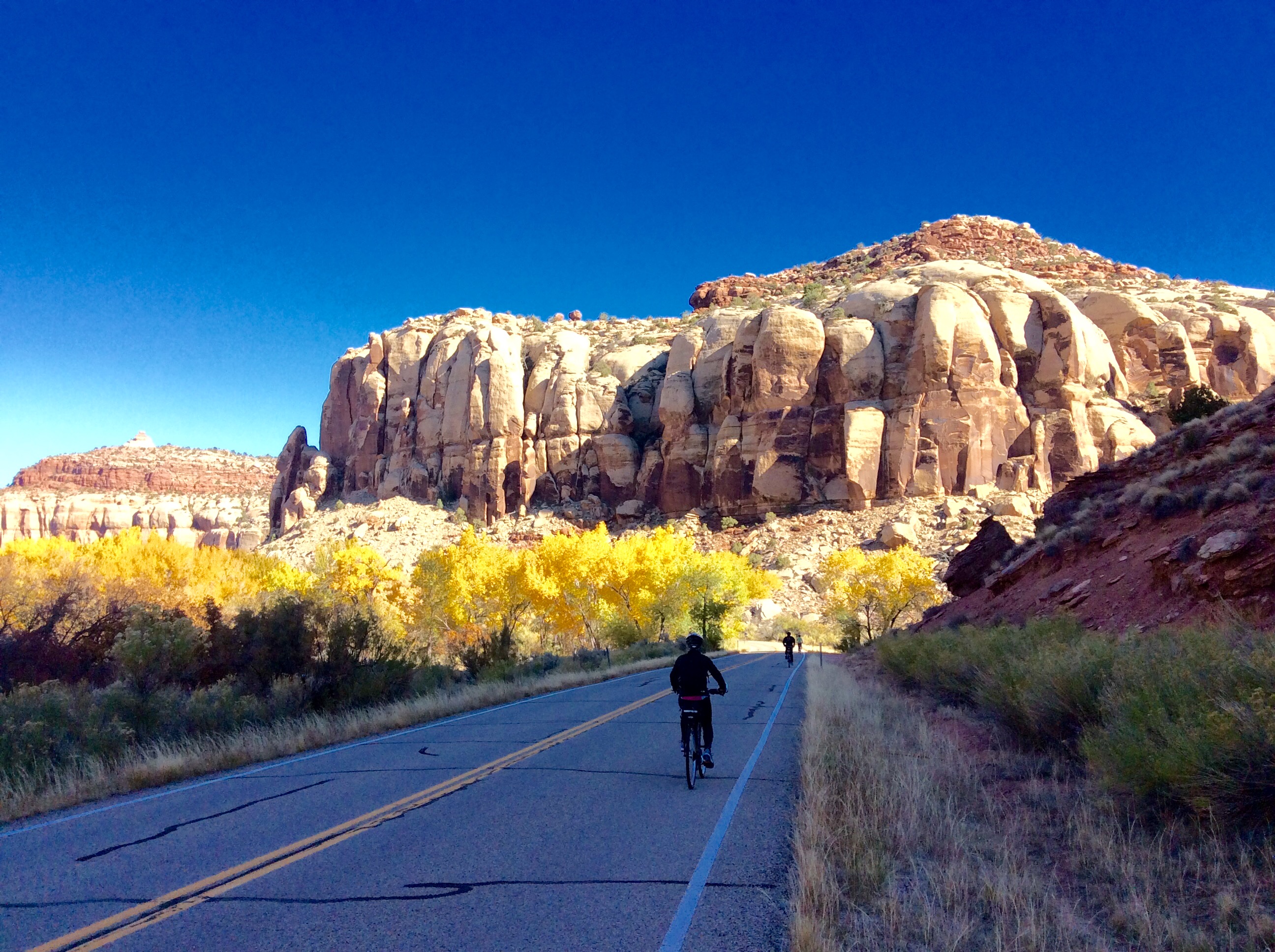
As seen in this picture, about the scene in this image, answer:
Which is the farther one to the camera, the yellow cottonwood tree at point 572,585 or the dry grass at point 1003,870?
the yellow cottonwood tree at point 572,585

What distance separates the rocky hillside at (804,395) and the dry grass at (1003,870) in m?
57.8

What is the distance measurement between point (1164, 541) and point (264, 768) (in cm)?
1595

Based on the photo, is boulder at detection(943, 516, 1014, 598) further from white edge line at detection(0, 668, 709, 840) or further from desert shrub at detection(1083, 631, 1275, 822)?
desert shrub at detection(1083, 631, 1275, 822)

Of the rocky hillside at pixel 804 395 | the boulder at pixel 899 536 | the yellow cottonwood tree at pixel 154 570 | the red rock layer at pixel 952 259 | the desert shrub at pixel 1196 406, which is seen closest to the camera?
the yellow cottonwood tree at pixel 154 570

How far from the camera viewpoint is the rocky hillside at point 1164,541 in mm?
11664

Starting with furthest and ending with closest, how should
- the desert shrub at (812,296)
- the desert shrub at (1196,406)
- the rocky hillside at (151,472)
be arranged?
the rocky hillside at (151,472), the desert shrub at (812,296), the desert shrub at (1196,406)

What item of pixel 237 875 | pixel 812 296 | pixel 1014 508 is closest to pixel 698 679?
pixel 237 875

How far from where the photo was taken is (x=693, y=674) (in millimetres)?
8617

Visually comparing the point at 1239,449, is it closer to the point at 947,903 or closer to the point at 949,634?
the point at 949,634

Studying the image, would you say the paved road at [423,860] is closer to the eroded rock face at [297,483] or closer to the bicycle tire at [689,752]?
the bicycle tire at [689,752]

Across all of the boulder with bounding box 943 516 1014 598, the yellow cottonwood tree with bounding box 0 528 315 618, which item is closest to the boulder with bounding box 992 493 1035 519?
the boulder with bounding box 943 516 1014 598

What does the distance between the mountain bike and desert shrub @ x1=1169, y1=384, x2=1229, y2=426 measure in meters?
32.9

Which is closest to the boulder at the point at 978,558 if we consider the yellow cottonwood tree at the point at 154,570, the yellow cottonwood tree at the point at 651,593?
the yellow cottonwood tree at the point at 651,593

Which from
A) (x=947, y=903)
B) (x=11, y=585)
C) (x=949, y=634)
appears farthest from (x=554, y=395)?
(x=947, y=903)
